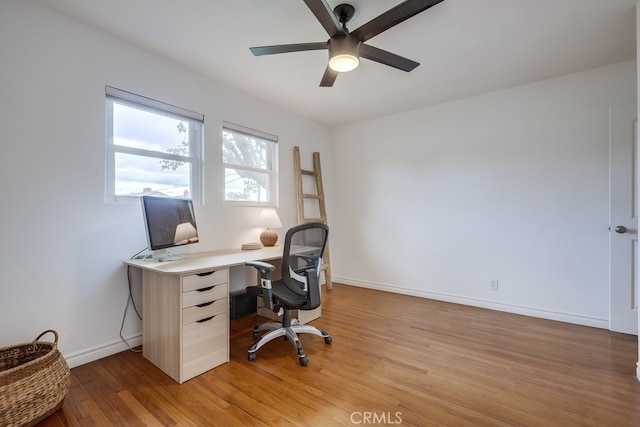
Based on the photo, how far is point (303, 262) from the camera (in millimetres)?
2059

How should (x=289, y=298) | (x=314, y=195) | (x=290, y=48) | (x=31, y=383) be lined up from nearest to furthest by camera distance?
(x=31, y=383)
(x=290, y=48)
(x=289, y=298)
(x=314, y=195)

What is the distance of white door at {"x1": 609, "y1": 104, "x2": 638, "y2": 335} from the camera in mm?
2320

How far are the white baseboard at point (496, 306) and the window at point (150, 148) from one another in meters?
2.59

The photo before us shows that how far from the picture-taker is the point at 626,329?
236 cm

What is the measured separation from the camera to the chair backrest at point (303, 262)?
198 cm

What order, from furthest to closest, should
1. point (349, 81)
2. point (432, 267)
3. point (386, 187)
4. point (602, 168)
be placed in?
point (386, 187), point (432, 267), point (349, 81), point (602, 168)

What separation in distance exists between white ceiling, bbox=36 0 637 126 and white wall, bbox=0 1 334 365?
0.22 m

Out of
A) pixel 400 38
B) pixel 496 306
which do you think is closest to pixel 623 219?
pixel 496 306

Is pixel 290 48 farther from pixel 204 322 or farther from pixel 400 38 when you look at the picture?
pixel 204 322

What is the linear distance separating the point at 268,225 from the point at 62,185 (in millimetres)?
1685

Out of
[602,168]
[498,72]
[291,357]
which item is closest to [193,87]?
[291,357]

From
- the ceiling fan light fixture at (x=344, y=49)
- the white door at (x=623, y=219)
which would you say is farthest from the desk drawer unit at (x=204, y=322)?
the white door at (x=623, y=219)

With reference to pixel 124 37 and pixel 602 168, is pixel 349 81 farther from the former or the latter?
pixel 602 168

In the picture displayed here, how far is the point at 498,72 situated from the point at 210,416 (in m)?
3.48
